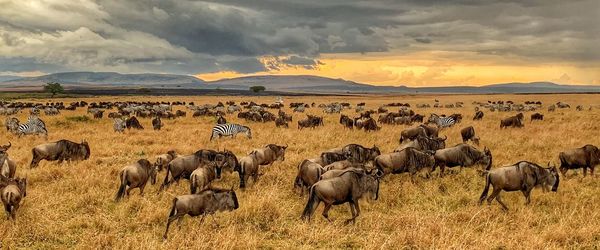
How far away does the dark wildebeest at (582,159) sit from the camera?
44.7 feet

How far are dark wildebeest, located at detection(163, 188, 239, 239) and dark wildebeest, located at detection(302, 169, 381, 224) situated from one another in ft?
5.23

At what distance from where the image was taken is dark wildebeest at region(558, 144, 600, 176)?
13.6 meters

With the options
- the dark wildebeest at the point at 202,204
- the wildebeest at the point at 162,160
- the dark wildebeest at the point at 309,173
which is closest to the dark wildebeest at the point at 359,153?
the dark wildebeest at the point at 309,173

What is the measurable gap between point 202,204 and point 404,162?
20.5 ft

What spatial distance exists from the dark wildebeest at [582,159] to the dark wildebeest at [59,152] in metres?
15.8

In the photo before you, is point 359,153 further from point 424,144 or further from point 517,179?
point 517,179

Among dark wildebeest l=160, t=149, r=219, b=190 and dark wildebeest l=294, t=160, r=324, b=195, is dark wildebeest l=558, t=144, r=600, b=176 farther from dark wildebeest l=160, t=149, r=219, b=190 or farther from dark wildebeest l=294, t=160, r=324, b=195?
dark wildebeest l=160, t=149, r=219, b=190

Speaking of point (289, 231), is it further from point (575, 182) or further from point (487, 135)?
point (487, 135)

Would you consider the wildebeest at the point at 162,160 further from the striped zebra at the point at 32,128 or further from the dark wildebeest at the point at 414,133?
the striped zebra at the point at 32,128

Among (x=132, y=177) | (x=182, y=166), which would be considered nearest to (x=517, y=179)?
(x=182, y=166)

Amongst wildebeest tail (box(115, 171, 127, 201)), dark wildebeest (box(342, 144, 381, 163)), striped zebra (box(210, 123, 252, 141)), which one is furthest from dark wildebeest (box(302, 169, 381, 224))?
striped zebra (box(210, 123, 252, 141))

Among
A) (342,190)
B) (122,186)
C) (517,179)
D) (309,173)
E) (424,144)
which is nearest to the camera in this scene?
(342,190)

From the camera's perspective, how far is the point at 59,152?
15000 millimetres

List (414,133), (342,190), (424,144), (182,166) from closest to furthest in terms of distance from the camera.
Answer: (342,190), (182,166), (424,144), (414,133)
